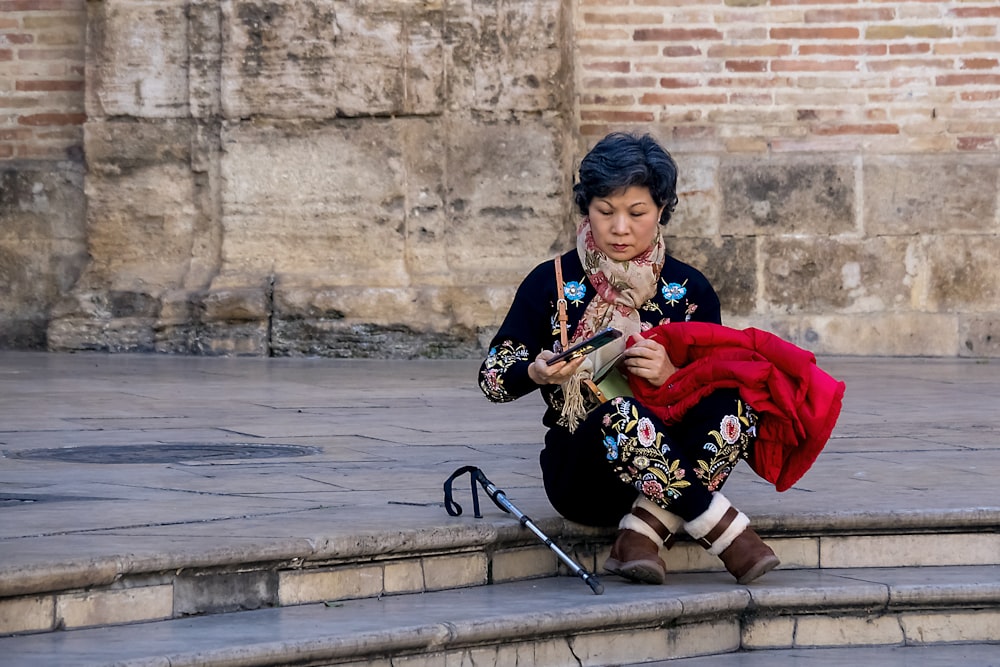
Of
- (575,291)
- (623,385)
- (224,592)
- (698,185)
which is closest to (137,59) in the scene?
(698,185)

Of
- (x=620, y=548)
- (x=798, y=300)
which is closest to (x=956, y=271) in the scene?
(x=798, y=300)

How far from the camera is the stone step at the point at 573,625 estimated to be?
3145 mm

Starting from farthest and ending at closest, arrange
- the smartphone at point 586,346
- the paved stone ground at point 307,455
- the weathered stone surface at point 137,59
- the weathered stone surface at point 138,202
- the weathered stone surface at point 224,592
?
the weathered stone surface at point 138,202 → the weathered stone surface at point 137,59 → the paved stone ground at point 307,455 → the smartphone at point 586,346 → the weathered stone surface at point 224,592

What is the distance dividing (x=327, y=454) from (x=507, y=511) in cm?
151

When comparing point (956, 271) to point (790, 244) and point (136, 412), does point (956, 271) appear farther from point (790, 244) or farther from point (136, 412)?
point (136, 412)

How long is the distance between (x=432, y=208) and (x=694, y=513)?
19.0 feet

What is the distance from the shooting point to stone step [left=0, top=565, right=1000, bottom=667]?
3.14 meters

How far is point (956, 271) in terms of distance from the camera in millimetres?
9609

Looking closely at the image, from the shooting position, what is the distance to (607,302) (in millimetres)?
3902

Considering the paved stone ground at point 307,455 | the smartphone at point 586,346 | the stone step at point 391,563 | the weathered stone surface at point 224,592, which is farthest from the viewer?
the paved stone ground at point 307,455

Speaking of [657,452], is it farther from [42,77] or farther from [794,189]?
[42,77]

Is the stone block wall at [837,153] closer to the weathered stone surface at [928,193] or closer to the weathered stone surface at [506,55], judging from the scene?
the weathered stone surface at [928,193]

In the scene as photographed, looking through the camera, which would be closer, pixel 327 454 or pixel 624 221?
pixel 624 221

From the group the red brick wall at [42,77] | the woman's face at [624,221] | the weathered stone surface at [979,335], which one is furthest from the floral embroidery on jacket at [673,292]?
the red brick wall at [42,77]
